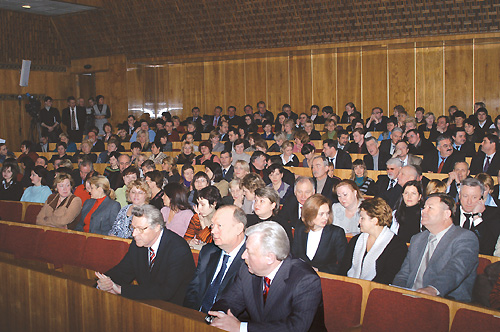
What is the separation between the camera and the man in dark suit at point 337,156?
6456 mm

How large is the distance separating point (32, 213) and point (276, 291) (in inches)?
157

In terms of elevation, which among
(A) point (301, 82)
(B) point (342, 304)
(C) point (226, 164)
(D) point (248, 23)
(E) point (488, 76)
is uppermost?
(D) point (248, 23)

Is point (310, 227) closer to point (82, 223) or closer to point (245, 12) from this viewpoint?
point (82, 223)

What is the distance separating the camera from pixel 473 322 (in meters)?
2.16

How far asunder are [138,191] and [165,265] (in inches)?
54.1

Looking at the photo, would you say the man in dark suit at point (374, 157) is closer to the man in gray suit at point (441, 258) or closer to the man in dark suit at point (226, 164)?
the man in dark suit at point (226, 164)

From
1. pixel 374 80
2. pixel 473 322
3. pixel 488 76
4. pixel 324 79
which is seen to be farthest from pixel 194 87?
pixel 473 322

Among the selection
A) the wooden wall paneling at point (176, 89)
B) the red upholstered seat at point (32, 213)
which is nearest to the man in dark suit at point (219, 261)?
the red upholstered seat at point (32, 213)

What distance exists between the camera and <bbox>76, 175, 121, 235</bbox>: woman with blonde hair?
453cm

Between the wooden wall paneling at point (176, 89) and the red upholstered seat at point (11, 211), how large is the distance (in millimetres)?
7379

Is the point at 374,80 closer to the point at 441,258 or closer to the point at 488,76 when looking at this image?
the point at 488,76

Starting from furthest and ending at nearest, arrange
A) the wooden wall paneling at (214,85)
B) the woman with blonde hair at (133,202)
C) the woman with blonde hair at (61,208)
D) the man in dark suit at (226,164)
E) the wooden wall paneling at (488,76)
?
the wooden wall paneling at (214,85) → the wooden wall paneling at (488,76) → the man in dark suit at (226,164) → the woman with blonde hair at (61,208) → the woman with blonde hair at (133,202)

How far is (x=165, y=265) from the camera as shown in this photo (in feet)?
9.75

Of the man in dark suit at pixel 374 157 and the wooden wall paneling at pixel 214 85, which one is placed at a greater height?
the wooden wall paneling at pixel 214 85
